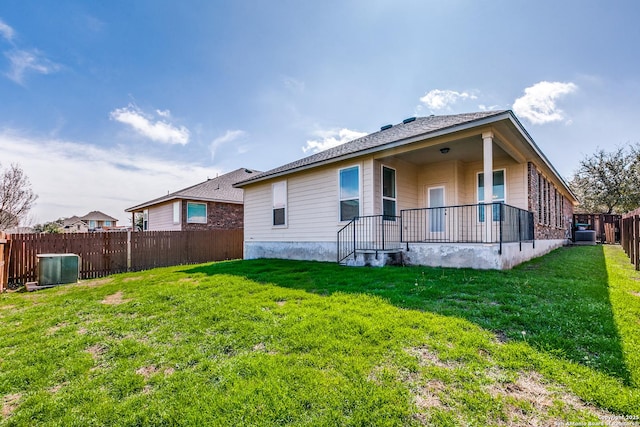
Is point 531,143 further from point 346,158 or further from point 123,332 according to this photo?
point 123,332

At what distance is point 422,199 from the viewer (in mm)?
10188

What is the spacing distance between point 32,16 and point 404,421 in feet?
38.5

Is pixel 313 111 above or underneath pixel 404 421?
above

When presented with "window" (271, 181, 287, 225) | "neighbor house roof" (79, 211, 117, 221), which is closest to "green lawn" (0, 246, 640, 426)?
"window" (271, 181, 287, 225)

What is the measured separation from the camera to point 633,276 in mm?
6027

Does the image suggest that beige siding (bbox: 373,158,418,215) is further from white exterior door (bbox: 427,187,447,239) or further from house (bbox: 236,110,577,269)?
white exterior door (bbox: 427,187,447,239)

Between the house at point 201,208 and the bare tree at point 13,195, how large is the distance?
691cm

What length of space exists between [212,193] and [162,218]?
3.85 metres

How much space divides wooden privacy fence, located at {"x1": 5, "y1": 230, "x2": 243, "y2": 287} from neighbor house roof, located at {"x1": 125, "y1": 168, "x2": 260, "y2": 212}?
3228 mm

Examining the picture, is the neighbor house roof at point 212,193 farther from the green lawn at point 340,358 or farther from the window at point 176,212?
the green lawn at point 340,358

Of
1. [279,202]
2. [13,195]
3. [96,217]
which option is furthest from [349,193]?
[96,217]

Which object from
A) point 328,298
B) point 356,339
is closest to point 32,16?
point 328,298

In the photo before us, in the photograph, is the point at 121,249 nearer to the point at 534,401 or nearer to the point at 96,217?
the point at 534,401

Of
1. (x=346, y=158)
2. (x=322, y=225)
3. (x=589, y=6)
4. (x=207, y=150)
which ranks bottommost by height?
(x=322, y=225)
